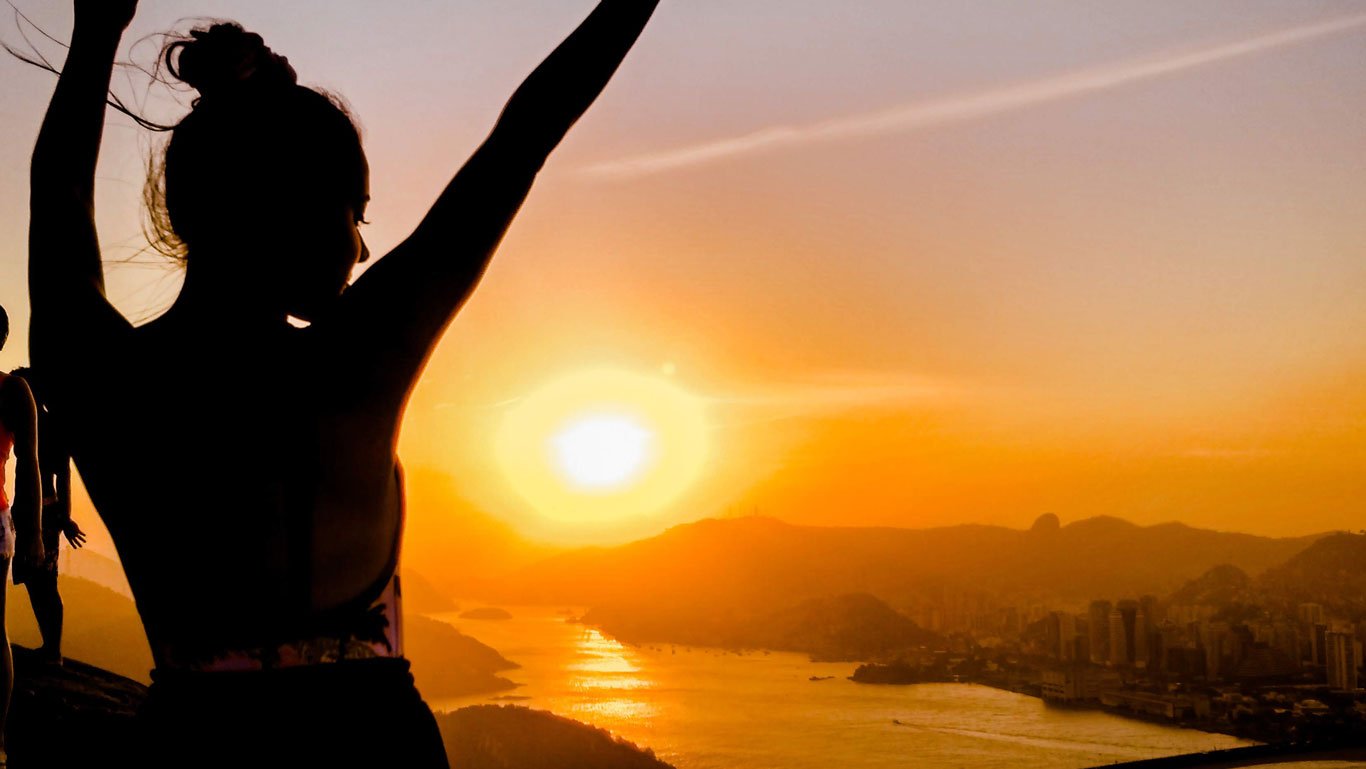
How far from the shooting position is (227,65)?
584 mm

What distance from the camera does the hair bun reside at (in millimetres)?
584

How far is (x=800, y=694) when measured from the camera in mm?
57219

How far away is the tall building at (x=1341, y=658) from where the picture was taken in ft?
175

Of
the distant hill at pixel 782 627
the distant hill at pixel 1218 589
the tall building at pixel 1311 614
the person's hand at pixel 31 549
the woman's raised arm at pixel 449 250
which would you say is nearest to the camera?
the woman's raised arm at pixel 449 250

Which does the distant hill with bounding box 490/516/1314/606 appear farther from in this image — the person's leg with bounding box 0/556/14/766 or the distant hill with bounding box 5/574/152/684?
the person's leg with bounding box 0/556/14/766

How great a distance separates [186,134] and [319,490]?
225 mm

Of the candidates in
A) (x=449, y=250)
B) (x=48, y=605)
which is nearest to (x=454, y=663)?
(x=48, y=605)

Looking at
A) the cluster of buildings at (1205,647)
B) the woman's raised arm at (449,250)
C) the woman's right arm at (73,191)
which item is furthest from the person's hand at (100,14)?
the cluster of buildings at (1205,647)

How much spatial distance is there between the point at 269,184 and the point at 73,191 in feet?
0.45

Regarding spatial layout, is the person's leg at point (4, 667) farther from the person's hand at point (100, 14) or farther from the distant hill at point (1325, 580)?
the distant hill at point (1325, 580)

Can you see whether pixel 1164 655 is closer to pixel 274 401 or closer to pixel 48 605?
pixel 48 605

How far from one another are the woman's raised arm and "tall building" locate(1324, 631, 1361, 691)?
62.1 m

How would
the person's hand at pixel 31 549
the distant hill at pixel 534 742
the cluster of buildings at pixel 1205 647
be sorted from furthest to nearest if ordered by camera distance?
the cluster of buildings at pixel 1205 647
the distant hill at pixel 534 742
the person's hand at pixel 31 549

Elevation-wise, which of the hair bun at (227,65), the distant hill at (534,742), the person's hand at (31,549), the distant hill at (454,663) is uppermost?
the hair bun at (227,65)
